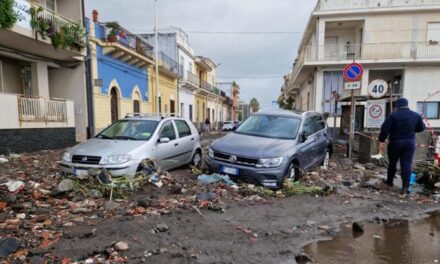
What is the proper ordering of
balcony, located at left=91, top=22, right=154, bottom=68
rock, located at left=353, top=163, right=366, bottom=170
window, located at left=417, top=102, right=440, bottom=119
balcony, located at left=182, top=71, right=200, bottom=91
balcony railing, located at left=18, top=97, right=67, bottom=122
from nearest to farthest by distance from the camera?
rock, located at left=353, top=163, right=366, bottom=170 → balcony railing, located at left=18, top=97, right=67, bottom=122 → balcony, located at left=91, top=22, right=154, bottom=68 → window, located at left=417, top=102, right=440, bottom=119 → balcony, located at left=182, top=71, right=200, bottom=91

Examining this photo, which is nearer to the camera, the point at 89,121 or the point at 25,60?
the point at 25,60

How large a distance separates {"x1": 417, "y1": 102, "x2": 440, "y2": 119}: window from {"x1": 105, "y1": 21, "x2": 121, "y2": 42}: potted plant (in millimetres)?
20283

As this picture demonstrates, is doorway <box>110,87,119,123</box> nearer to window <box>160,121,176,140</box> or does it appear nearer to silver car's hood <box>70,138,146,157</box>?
window <box>160,121,176,140</box>

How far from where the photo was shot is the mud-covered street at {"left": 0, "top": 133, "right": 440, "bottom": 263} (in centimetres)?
340

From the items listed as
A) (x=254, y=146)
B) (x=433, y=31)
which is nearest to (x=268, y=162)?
(x=254, y=146)

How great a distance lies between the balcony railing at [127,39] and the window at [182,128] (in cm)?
1025

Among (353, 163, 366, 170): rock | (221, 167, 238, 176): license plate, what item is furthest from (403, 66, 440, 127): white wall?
(221, 167, 238, 176): license plate

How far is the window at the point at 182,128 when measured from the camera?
8.41 m

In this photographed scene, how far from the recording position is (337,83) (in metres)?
20.9

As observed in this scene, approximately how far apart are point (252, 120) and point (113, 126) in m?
3.70

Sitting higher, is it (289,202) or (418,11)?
(418,11)

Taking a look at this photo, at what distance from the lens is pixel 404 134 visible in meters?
6.30

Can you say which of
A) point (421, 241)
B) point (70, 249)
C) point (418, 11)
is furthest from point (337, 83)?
point (70, 249)

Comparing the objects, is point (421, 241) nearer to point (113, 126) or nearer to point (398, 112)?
point (398, 112)
